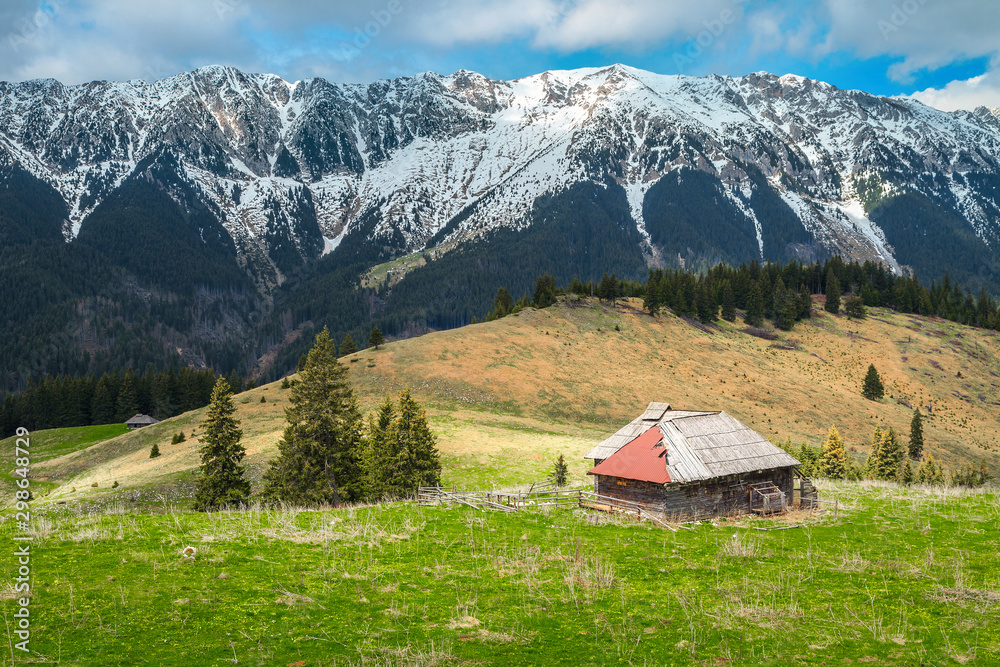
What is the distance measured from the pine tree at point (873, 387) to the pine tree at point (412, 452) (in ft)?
300

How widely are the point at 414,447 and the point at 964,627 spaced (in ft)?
96.3

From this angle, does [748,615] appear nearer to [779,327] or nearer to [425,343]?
[425,343]

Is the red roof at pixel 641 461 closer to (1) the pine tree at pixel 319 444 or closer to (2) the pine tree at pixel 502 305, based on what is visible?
(1) the pine tree at pixel 319 444

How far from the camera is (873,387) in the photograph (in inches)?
3964

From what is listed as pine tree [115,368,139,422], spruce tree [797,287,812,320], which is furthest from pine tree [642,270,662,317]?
pine tree [115,368,139,422]

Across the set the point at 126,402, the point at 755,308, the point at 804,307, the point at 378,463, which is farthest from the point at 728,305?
the point at 126,402

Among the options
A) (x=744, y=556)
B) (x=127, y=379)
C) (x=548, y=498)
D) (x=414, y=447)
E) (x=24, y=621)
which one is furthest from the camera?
(x=127, y=379)

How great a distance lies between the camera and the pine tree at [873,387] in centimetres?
10056

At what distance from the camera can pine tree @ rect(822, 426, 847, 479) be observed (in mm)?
57722

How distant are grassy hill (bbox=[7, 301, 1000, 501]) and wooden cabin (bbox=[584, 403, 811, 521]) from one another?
17.2 m

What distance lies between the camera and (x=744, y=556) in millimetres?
19719

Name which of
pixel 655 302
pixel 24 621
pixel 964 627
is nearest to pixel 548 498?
pixel 964 627

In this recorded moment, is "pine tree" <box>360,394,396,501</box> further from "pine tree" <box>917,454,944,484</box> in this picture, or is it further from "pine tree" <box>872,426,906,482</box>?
"pine tree" <box>917,454,944,484</box>

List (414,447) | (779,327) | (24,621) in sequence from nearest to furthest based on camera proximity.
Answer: (24,621) → (414,447) → (779,327)
